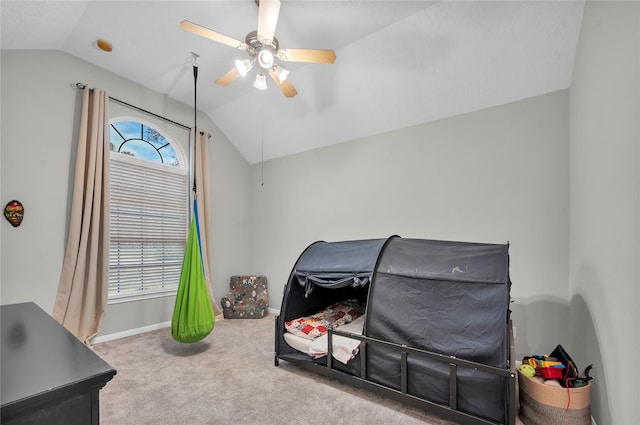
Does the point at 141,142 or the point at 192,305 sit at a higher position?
the point at 141,142

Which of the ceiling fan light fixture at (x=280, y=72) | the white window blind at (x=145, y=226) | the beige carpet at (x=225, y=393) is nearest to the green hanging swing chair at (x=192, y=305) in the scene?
the beige carpet at (x=225, y=393)

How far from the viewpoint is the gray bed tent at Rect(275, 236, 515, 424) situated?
1.73 metres

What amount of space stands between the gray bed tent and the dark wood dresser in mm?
1732

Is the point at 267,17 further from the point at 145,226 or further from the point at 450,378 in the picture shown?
the point at 145,226

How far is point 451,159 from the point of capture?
3.19 m

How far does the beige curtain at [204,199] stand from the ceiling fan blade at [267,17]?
96.5 inches

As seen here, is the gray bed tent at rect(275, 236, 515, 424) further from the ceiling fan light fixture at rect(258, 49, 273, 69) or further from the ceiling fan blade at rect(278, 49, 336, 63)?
the ceiling fan light fixture at rect(258, 49, 273, 69)

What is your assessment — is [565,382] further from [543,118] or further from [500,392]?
[543,118]

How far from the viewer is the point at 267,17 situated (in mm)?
1996

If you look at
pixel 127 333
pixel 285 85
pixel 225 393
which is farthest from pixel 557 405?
pixel 127 333

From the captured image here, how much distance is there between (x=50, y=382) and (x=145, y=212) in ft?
11.4

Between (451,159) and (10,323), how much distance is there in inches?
138

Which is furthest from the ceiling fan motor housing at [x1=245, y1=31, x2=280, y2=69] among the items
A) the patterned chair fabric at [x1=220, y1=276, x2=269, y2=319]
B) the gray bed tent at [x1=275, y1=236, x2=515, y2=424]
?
the patterned chair fabric at [x1=220, y1=276, x2=269, y2=319]

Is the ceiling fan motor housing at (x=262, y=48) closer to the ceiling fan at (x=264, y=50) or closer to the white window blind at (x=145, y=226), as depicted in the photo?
the ceiling fan at (x=264, y=50)
